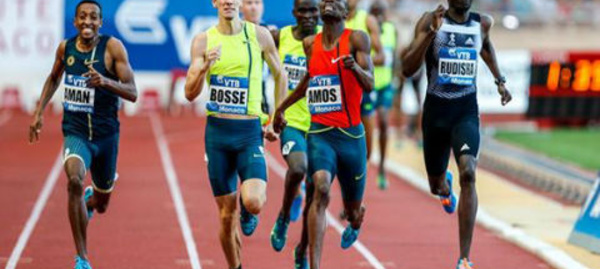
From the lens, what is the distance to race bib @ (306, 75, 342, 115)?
10.5 m

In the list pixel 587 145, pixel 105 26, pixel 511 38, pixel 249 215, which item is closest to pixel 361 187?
pixel 249 215

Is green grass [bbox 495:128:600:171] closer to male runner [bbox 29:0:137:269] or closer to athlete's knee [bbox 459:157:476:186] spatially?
athlete's knee [bbox 459:157:476:186]

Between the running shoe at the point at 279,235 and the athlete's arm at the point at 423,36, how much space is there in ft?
5.62

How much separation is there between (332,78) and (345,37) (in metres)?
0.31

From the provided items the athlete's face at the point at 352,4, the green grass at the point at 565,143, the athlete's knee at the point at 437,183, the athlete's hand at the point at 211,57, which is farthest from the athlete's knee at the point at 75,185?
the green grass at the point at 565,143

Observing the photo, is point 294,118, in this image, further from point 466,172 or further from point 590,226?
point 590,226

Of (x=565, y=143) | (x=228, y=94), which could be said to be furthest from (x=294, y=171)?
(x=565, y=143)

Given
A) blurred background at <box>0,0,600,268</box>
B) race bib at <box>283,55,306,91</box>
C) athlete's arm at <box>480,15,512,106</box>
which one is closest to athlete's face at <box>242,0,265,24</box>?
race bib at <box>283,55,306,91</box>

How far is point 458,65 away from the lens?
1100cm

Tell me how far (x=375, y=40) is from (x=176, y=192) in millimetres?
3805

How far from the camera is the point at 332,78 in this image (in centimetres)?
1046

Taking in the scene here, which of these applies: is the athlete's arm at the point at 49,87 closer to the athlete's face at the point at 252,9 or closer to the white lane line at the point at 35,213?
the white lane line at the point at 35,213

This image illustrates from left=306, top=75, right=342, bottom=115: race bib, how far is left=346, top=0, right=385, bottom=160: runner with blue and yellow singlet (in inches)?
159

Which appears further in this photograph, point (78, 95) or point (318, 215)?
point (78, 95)
